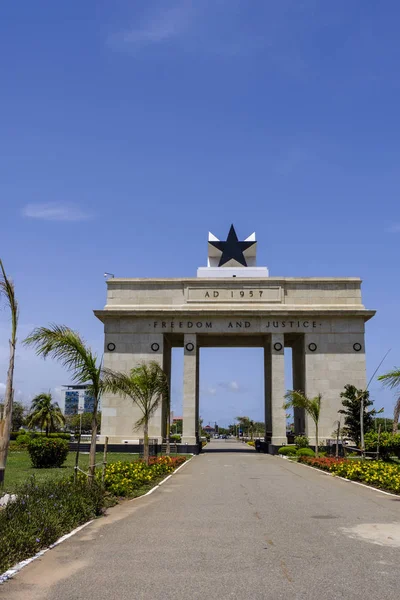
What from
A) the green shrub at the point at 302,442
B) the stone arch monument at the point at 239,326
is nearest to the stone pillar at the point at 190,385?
the stone arch monument at the point at 239,326

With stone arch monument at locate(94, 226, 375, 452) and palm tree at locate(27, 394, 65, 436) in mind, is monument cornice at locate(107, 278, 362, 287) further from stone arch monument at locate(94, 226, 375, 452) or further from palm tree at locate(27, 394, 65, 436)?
palm tree at locate(27, 394, 65, 436)

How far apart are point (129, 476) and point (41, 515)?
32.4 ft

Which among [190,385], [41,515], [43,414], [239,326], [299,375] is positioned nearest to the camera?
[41,515]

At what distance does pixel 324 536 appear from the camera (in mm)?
10711

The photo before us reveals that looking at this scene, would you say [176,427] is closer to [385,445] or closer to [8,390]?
[385,445]

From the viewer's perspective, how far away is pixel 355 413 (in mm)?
42375

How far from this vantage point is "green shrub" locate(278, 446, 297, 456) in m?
42.5

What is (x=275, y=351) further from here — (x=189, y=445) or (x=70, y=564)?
(x=70, y=564)

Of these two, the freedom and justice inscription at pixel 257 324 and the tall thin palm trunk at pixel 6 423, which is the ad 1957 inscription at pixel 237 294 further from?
the tall thin palm trunk at pixel 6 423

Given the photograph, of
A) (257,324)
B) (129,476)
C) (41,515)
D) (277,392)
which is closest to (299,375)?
(277,392)

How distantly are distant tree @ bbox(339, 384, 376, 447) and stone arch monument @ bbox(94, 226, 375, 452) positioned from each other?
2950 mm

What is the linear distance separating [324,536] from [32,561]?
17.5ft

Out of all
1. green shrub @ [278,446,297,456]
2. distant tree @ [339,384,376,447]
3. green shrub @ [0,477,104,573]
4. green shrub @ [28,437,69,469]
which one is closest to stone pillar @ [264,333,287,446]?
green shrub @ [278,446,297,456]

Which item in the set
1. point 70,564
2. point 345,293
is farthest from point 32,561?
point 345,293
